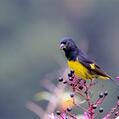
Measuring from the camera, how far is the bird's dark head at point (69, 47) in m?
6.16

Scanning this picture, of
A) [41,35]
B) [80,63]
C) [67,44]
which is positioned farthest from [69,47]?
[41,35]

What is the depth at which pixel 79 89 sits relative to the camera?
18.5 feet

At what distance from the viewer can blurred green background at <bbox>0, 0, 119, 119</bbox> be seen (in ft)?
125

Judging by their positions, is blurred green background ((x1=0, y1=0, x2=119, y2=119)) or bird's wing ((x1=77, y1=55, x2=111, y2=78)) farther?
blurred green background ((x1=0, y1=0, x2=119, y2=119))

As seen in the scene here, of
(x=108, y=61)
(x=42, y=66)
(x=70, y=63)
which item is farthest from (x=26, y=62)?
(x=70, y=63)

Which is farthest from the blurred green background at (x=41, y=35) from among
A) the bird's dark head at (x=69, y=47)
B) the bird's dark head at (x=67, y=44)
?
the bird's dark head at (x=67, y=44)

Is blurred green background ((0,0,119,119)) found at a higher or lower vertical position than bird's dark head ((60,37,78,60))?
higher

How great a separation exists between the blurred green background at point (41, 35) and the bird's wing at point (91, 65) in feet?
92.8

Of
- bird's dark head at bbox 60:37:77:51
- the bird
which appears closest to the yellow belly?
the bird

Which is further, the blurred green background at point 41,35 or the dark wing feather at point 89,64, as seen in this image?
the blurred green background at point 41,35

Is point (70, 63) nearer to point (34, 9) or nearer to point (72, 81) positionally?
point (72, 81)

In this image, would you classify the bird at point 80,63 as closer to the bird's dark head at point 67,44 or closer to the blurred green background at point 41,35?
the bird's dark head at point 67,44

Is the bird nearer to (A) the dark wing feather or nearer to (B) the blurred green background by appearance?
(A) the dark wing feather

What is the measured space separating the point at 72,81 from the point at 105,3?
137 feet
